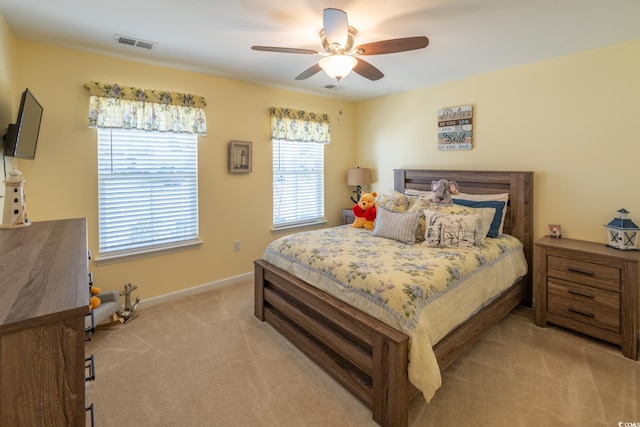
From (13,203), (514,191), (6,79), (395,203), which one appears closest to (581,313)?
(514,191)

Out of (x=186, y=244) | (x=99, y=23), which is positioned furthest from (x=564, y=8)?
(x=186, y=244)

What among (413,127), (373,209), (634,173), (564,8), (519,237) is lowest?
(519,237)

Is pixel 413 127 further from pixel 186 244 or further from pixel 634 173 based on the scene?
pixel 186 244

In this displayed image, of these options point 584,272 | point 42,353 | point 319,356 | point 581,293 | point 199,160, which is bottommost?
point 319,356

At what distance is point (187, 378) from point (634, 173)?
12.7 ft

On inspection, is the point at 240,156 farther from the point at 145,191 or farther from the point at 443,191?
the point at 443,191

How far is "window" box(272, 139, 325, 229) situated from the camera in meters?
4.16

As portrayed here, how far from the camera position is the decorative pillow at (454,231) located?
266 centimetres

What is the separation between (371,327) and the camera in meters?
1.77

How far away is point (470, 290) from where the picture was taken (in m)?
2.22

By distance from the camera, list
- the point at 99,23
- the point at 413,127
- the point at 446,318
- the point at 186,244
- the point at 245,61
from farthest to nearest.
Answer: the point at 413,127 → the point at 186,244 → the point at 245,61 → the point at 99,23 → the point at 446,318

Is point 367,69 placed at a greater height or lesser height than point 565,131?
greater

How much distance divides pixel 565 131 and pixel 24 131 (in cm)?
439

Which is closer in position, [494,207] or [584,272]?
[584,272]
